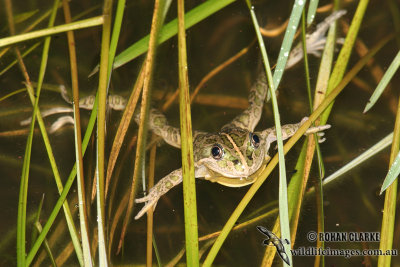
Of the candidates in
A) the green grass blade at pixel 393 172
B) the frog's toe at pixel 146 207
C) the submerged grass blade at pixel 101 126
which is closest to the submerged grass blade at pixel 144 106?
the frog's toe at pixel 146 207

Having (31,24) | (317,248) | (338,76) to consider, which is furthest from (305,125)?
(31,24)

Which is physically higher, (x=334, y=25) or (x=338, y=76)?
(x=334, y=25)

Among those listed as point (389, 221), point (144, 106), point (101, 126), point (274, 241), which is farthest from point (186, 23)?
point (389, 221)

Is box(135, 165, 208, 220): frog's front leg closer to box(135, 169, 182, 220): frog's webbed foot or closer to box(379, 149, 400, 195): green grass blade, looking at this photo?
box(135, 169, 182, 220): frog's webbed foot

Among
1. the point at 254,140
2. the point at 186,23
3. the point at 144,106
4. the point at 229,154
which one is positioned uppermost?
the point at 186,23

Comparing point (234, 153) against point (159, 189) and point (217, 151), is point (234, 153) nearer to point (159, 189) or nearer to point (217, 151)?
point (217, 151)

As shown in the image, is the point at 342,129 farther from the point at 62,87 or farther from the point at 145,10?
the point at 62,87
